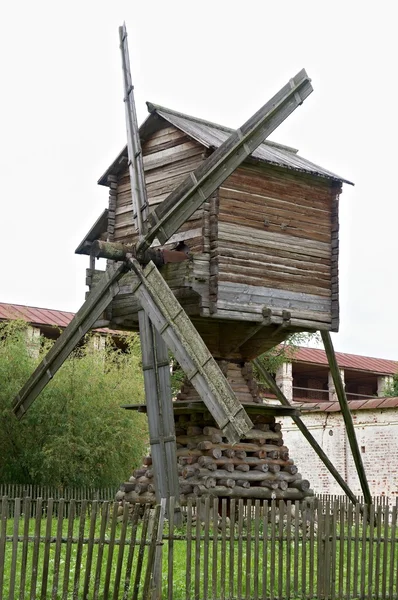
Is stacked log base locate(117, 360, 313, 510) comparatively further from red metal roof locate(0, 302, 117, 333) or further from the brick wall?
red metal roof locate(0, 302, 117, 333)

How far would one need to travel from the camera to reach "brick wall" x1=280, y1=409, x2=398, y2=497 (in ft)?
67.5

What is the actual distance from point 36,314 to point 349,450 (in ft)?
36.0

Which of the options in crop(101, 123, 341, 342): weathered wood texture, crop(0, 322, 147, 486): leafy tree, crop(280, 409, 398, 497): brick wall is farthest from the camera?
crop(280, 409, 398, 497): brick wall

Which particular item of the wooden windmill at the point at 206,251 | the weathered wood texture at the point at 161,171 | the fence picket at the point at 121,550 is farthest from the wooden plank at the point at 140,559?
the weathered wood texture at the point at 161,171

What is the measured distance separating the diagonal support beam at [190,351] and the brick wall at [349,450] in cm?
997

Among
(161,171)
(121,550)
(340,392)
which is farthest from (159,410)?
(121,550)

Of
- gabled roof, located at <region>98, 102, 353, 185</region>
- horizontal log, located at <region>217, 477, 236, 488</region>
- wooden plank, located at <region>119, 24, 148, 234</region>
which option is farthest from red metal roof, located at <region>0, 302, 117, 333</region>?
horizontal log, located at <region>217, 477, 236, 488</region>

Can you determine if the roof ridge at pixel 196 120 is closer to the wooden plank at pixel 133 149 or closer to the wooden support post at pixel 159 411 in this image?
the wooden plank at pixel 133 149

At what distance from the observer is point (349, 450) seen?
2175 cm

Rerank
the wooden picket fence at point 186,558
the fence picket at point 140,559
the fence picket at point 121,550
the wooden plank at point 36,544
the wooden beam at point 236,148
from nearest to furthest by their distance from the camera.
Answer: the wooden plank at point 36,544
the wooden picket fence at point 186,558
the fence picket at point 121,550
the fence picket at point 140,559
the wooden beam at point 236,148

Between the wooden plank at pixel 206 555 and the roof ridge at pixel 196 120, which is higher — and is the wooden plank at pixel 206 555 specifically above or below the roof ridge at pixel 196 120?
below

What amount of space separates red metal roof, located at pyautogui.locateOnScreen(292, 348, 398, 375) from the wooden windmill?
18.6 meters

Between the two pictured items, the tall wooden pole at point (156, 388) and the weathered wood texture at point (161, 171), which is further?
the weathered wood texture at point (161, 171)

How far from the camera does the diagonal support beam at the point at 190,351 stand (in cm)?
1039
